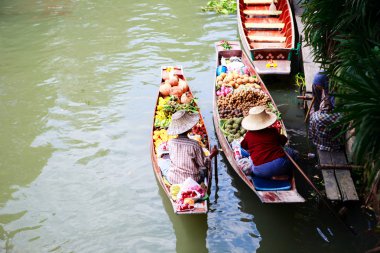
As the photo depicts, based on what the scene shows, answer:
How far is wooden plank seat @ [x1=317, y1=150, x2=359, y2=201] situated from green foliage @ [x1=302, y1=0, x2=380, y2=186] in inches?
15.2

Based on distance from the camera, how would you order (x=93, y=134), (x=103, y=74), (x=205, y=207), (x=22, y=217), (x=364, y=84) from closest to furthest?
1. (x=364, y=84)
2. (x=205, y=207)
3. (x=22, y=217)
4. (x=93, y=134)
5. (x=103, y=74)

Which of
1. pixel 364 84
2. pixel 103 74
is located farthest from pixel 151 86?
pixel 364 84

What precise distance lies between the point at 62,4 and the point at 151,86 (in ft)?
22.2

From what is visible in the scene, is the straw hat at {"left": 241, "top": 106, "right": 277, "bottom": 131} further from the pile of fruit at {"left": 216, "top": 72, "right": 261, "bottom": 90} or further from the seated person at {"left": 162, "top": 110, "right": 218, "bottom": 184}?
the pile of fruit at {"left": 216, "top": 72, "right": 261, "bottom": 90}

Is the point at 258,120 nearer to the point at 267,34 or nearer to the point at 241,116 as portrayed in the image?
the point at 241,116

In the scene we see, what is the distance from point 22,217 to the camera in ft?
18.3

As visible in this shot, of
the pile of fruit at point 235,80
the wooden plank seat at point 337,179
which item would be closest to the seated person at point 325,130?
the wooden plank seat at point 337,179

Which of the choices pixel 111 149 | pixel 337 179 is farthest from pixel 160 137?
pixel 337 179

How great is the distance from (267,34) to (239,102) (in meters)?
3.50

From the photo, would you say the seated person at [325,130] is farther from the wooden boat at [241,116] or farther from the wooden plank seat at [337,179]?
the wooden boat at [241,116]

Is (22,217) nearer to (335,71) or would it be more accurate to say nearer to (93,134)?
(93,134)

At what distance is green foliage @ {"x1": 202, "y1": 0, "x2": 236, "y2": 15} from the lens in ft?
40.7

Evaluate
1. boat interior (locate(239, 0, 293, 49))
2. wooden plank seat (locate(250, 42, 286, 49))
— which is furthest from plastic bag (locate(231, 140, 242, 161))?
wooden plank seat (locate(250, 42, 286, 49))

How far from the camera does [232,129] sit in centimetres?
632
